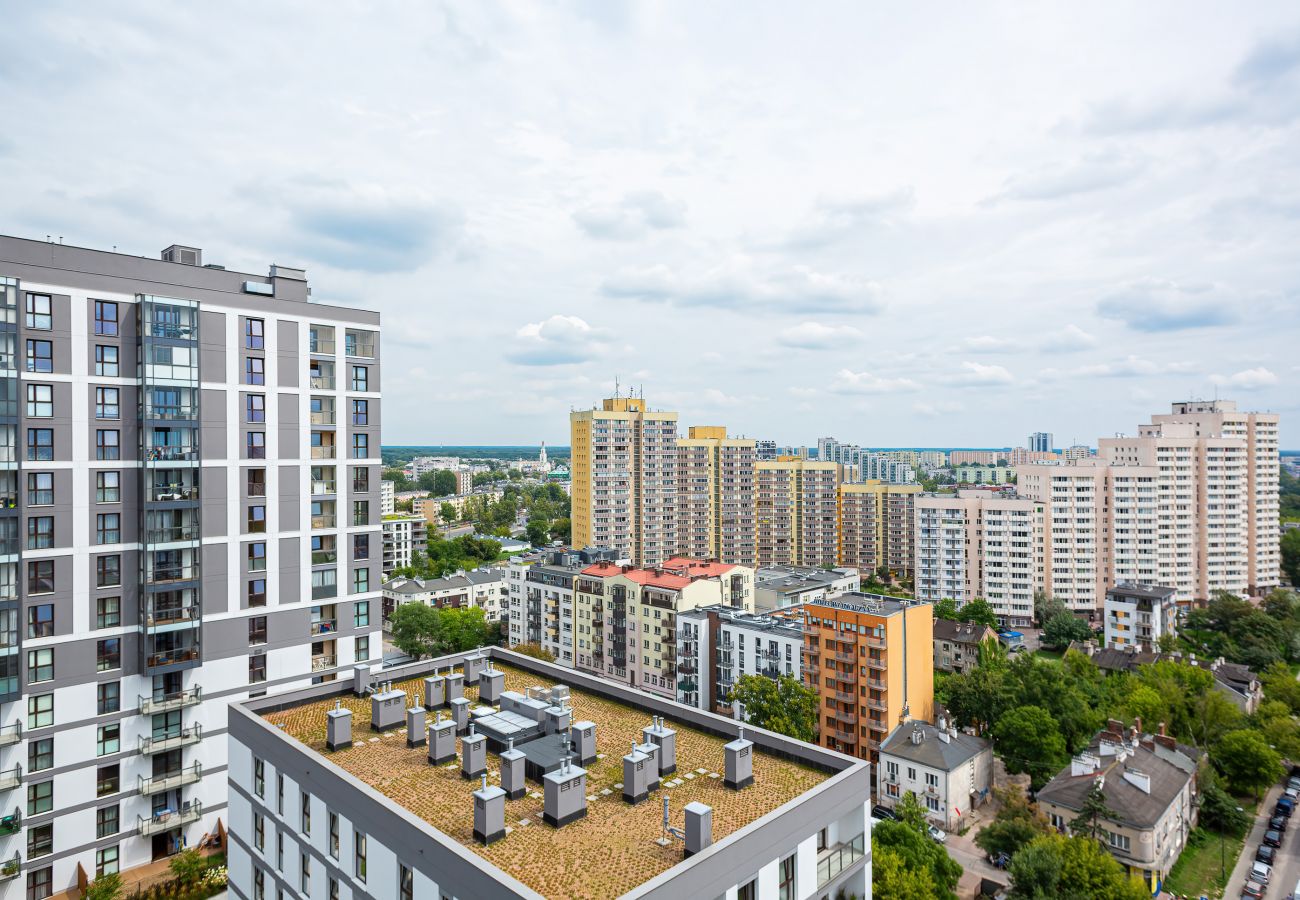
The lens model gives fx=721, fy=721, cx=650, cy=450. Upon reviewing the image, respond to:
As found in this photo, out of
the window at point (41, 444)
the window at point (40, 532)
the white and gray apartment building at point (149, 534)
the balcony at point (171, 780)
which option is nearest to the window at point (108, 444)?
the white and gray apartment building at point (149, 534)

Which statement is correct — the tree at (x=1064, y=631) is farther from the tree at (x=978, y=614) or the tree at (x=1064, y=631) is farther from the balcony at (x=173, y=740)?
the balcony at (x=173, y=740)

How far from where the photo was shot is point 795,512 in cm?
11231

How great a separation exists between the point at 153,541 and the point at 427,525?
328 ft

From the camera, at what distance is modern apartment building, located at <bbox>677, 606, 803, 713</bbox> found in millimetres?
48969

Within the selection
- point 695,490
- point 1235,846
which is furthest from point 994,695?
point 695,490

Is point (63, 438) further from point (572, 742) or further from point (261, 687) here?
point (572, 742)

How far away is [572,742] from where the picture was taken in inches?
790

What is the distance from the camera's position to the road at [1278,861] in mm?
32656

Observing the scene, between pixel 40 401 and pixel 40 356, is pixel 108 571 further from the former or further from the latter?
pixel 40 356

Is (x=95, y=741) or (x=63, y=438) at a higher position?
(x=63, y=438)

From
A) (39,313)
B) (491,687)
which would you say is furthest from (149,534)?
(491,687)

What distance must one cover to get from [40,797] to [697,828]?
28136 mm

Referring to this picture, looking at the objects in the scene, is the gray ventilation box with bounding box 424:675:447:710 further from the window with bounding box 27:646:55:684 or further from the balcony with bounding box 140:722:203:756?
the window with bounding box 27:646:55:684

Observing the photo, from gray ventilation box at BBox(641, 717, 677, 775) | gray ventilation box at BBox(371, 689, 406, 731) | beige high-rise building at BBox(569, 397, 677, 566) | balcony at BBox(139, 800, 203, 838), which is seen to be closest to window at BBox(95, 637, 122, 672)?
balcony at BBox(139, 800, 203, 838)
